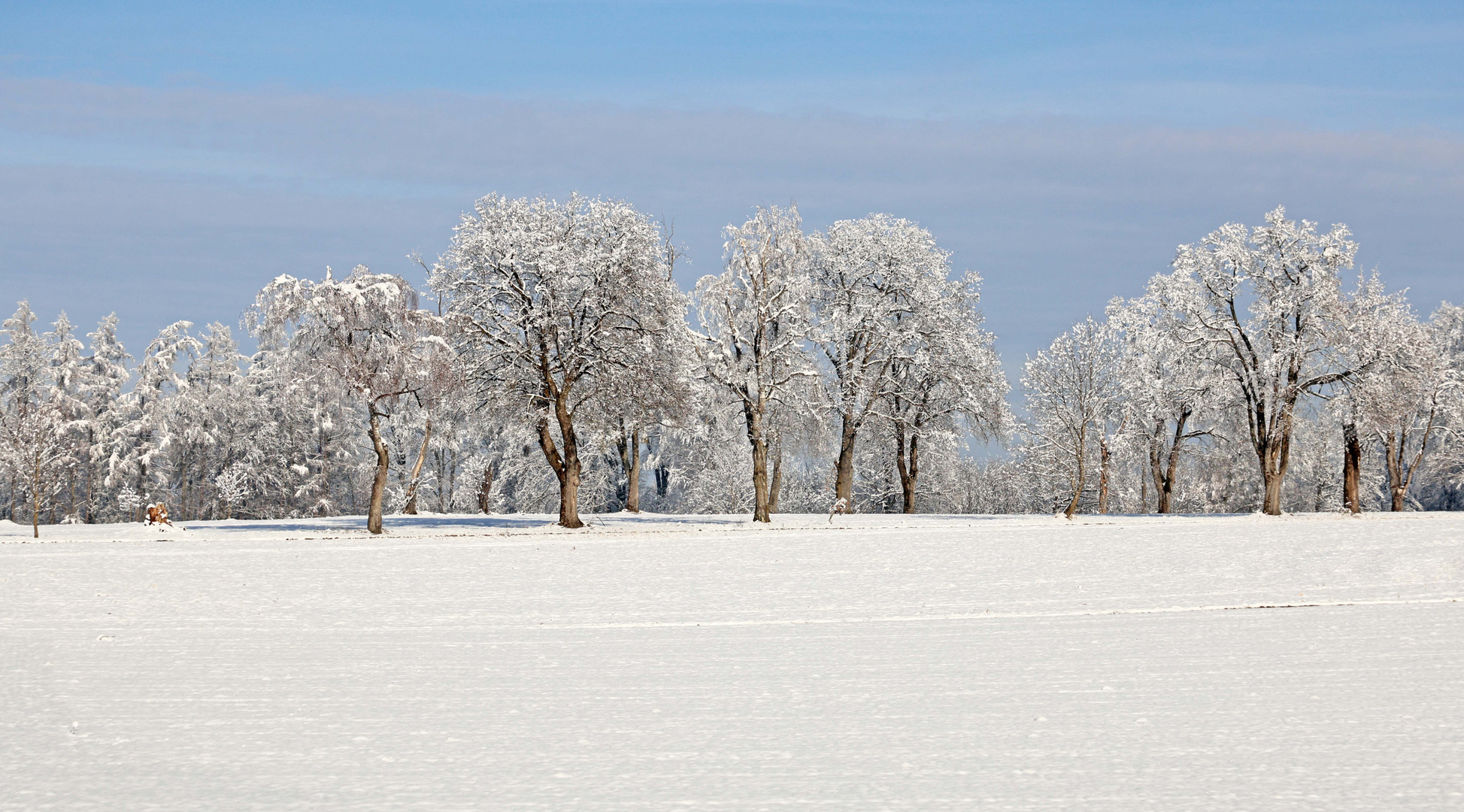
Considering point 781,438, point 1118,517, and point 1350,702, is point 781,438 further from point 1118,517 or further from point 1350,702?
point 1350,702

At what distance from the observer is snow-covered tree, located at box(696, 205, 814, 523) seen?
42250 mm

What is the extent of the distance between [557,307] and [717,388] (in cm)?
1013

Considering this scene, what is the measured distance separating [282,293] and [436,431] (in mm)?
16982

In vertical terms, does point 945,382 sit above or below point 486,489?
above

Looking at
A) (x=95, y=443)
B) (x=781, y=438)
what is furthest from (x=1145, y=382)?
(x=95, y=443)

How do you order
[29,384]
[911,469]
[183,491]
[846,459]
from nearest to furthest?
[846,459]
[911,469]
[29,384]
[183,491]

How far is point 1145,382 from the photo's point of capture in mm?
49938

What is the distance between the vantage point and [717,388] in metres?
46.2

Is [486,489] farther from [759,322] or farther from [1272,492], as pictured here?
[1272,492]

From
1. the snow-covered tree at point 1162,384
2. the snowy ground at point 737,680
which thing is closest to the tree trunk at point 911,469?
the snow-covered tree at point 1162,384

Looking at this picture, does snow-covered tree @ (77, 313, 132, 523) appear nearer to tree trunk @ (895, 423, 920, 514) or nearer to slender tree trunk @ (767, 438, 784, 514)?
slender tree trunk @ (767, 438, 784, 514)

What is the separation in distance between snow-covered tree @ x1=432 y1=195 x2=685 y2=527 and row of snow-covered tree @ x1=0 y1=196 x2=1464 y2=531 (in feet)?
0.37

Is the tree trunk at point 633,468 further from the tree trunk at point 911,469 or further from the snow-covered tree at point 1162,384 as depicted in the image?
the snow-covered tree at point 1162,384

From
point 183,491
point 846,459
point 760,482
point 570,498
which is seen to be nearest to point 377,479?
point 570,498
